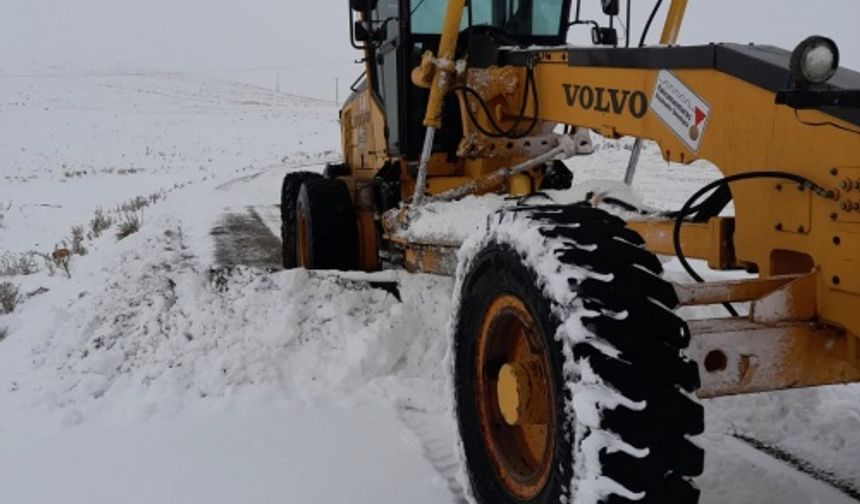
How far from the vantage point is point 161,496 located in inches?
135

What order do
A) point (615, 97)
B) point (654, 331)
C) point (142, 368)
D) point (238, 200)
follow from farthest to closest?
point (238, 200), point (142, 368), point (615, 97), point (654, 331)

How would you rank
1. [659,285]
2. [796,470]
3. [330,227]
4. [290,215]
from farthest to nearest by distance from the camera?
[290,215]
[330,227]
[796,470]
[659,285]

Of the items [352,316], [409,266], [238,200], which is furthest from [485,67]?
[238,200]

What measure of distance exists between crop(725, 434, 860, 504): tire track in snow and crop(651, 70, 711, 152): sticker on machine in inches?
56.7

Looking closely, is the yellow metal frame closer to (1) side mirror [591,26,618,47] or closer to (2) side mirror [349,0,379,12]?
(1) side mirror [591,26,618,47]

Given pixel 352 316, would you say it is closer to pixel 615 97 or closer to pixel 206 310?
pixel 206 310

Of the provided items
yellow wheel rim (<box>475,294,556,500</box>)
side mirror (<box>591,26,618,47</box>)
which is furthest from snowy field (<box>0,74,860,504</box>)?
side mirror (<box>591,26,618,47</box>)

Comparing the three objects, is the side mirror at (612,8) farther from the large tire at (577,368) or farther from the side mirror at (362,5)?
the large tire at (577,368)

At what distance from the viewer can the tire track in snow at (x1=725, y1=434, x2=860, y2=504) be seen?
3.33m

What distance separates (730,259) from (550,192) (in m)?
2.01

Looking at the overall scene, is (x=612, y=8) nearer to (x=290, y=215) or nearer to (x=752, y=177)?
(x=752, y=177)

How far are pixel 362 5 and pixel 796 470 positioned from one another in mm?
4222

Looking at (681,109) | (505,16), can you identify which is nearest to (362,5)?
(505,16)

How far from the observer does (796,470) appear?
356 cm
